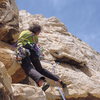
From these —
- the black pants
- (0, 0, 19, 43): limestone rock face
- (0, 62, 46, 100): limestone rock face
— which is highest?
(0, 0, 19, 43): limestone rock face

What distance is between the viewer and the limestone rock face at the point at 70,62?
13234 millimetres

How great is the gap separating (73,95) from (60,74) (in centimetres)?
130

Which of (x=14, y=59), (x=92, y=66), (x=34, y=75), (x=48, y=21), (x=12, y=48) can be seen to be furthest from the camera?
(x=48, y=21)

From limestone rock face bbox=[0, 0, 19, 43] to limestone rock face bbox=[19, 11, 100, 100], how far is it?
7.21ft

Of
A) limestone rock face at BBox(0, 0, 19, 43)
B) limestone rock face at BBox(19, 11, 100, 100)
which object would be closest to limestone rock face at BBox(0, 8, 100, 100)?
limestone rock face at BBox(19, 11, 100, 100)

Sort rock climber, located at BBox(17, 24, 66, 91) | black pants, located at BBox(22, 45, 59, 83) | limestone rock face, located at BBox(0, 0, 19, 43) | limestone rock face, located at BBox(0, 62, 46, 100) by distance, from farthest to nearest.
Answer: limestone rock face, located at BBox(0, 0, 19, 43), rock climber, located at BBox(17, 24, 66, 91), black pants, located at BBox(22, 45, 59, 83), limestone rock face, located at BBox(0, 62, 46, 100)

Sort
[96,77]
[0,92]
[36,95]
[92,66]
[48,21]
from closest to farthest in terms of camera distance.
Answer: [0,92], [36,95], [96,77], [92,66], [48,21]

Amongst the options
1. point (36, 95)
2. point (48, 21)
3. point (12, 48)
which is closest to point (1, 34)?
point (12, 48)

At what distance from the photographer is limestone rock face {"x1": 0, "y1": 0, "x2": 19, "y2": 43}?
44.2ft

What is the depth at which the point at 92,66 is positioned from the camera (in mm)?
16438

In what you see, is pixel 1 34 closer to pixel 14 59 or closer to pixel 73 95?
pixel 14 59

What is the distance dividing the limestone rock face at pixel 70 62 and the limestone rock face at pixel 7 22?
220 centimetres

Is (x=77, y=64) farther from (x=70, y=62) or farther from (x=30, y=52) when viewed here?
(x=30, y=52)

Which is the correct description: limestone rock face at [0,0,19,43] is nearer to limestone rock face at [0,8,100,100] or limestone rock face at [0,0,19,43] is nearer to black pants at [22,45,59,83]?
limestone rock face at [0,8,100,100]
